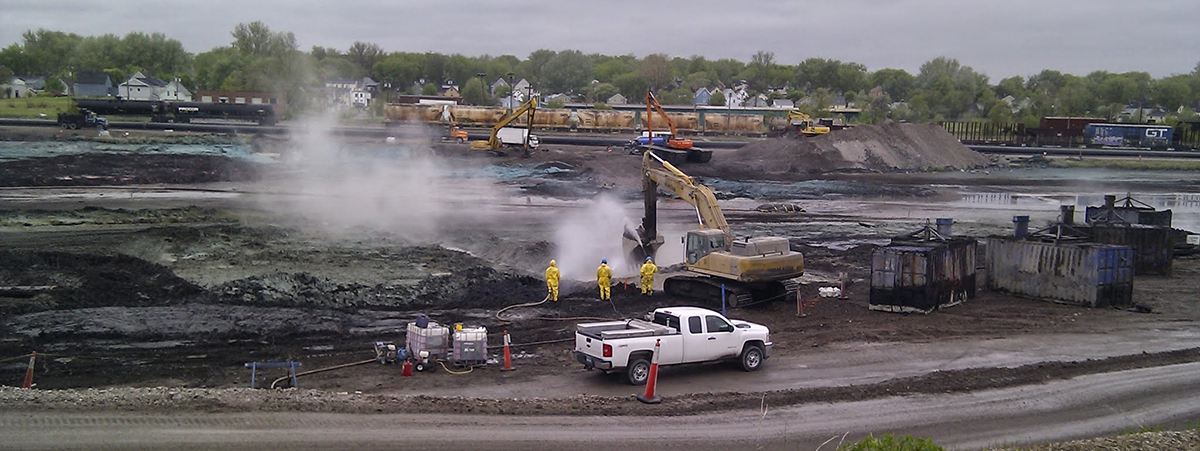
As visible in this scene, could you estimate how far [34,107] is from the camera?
98.2 metres

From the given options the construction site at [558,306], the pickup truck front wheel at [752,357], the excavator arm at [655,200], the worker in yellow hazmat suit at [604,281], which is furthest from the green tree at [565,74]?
the pickup truck front wheel at [752,357]

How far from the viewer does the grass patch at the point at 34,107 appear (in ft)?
299

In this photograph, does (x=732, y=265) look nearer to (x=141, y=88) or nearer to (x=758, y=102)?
(x=141, y=88)

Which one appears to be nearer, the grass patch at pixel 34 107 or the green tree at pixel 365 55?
the grass patch at pixel 34 107

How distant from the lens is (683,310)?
18188 millimetres

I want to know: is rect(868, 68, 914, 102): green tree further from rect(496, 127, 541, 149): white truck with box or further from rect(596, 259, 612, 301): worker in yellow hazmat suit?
rect(596, 259, 612, 301): worker in yellow hazmat suit

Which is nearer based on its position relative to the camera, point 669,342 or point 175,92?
point 669,342

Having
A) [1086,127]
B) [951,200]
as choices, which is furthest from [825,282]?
[1086,127]

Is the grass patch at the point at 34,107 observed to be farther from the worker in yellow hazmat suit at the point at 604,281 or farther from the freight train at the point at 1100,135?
the freight train at the point at 1100,135

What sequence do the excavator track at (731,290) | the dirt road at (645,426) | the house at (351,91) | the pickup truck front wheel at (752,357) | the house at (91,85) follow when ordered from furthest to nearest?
the house at (91,85)
the house at (351,91)
the excavator track at (731,290)
the pickup truck front wheel at (752,357)
the dirt road at (645,426)

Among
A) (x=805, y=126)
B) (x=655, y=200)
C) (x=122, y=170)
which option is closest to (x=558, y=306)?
(x=655, y=200)

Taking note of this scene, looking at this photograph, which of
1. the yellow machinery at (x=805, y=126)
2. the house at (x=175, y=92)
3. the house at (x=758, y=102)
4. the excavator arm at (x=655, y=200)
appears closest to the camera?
the excavator arm at (x=655, y=200)

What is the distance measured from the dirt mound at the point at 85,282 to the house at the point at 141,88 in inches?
4096

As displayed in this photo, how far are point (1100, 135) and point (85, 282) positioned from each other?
10428 centimetres
